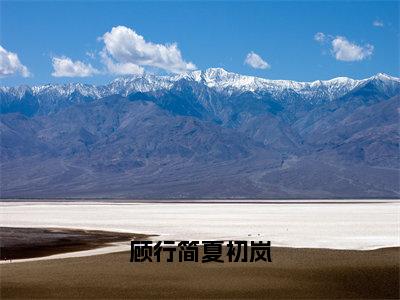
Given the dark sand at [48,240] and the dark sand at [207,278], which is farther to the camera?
the dark sand at [48,240]

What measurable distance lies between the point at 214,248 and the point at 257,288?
10.6 m

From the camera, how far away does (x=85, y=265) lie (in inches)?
1416

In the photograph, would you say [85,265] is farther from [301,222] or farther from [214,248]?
[301,222]

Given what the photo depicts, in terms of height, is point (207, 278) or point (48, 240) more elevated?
point (48, 240)

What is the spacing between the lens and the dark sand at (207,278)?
95.1 ft

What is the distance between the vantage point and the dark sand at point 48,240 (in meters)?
43.0

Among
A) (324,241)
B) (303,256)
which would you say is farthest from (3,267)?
(324,241)

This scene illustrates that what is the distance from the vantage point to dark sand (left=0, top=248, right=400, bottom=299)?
95.1 ft

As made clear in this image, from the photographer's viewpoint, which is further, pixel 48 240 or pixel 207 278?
pixel 48 240

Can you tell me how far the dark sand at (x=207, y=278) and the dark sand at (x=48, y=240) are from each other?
5.45 metres

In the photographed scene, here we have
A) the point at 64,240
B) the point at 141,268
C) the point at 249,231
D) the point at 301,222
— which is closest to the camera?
the point at 141,268

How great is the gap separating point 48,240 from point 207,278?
21.4 meters

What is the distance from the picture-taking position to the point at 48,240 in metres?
50.1

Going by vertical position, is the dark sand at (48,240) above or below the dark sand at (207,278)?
above
